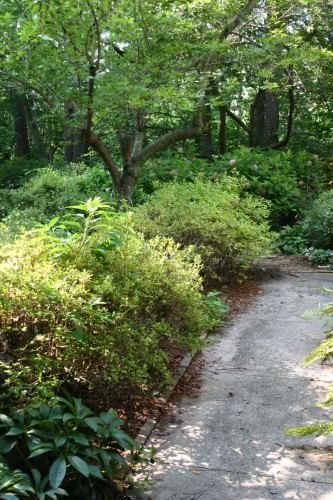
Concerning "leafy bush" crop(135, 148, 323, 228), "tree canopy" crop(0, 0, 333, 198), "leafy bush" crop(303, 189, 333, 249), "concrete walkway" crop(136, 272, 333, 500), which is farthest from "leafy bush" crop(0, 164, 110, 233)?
"leafy bush" crop(303, 189, 333, 249)

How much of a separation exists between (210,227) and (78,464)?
4.78 m

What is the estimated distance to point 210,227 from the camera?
708 centimetres

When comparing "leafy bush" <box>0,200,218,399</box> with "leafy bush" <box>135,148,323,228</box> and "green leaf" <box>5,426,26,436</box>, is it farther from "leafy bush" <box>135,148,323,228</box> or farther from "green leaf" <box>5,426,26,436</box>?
"leafy bush" <box>135,148,323,228</box>

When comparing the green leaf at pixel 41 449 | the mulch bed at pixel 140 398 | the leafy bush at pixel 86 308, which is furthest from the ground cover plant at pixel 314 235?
the green leaf at pixel 41 449

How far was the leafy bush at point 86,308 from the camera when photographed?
3066 millimetres

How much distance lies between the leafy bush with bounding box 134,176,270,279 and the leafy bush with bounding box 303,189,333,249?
1900mm

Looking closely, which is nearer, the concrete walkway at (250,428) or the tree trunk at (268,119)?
the concrete walkway at (250,428)

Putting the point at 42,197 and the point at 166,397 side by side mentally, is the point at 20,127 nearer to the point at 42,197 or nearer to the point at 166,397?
the point at 42,197

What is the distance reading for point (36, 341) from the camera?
3.16m

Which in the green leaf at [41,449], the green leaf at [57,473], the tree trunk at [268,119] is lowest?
the green leaf at [57,473]

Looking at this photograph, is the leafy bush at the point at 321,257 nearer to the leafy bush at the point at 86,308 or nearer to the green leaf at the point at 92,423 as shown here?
the leafy bush at the point at 86,308

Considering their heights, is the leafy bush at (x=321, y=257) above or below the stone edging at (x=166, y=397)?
above

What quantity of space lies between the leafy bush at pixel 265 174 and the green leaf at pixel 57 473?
835 cm

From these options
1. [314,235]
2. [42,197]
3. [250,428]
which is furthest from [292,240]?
[250,428]
